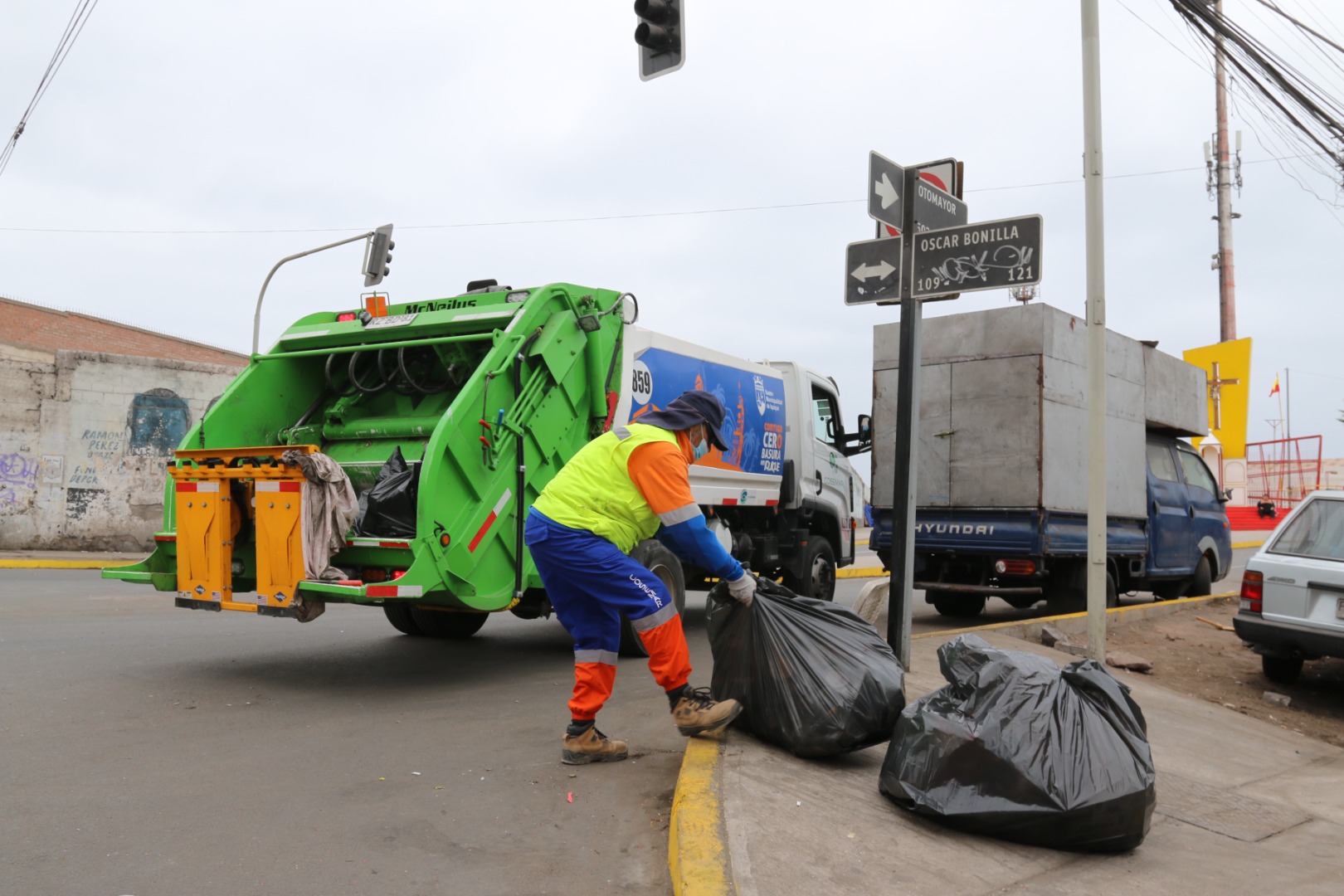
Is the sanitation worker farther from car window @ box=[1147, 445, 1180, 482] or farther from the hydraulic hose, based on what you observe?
car window @ box=[1147, 445, 1180, 482]

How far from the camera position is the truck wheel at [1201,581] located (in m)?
11.1

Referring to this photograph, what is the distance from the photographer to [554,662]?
6863 mm

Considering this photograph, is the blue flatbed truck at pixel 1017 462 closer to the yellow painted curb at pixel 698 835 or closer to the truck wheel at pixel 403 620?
the truck wheel at pixel 403 620

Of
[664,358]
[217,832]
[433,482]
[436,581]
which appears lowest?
[217,832]

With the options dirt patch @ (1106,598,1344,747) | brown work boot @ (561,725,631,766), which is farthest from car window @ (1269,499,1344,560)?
brown work boot @ (561,725,631,766)

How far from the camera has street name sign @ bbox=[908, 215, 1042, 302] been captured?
194 inches

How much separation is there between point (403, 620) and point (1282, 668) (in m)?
6.21

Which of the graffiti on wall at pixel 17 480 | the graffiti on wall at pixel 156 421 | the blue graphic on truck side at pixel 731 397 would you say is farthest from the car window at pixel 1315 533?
the graffiti on wall at pixel 17 480

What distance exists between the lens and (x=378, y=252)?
15.6 metres

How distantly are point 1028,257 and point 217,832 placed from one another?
4098mm

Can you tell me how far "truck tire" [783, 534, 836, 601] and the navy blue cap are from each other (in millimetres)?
4480

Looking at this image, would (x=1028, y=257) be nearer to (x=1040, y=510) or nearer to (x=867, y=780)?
(x=867, y=780)

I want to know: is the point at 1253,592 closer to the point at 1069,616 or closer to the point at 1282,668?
the point at 1282,668

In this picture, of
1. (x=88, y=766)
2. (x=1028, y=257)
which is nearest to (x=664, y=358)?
(x=1028, y=257)
